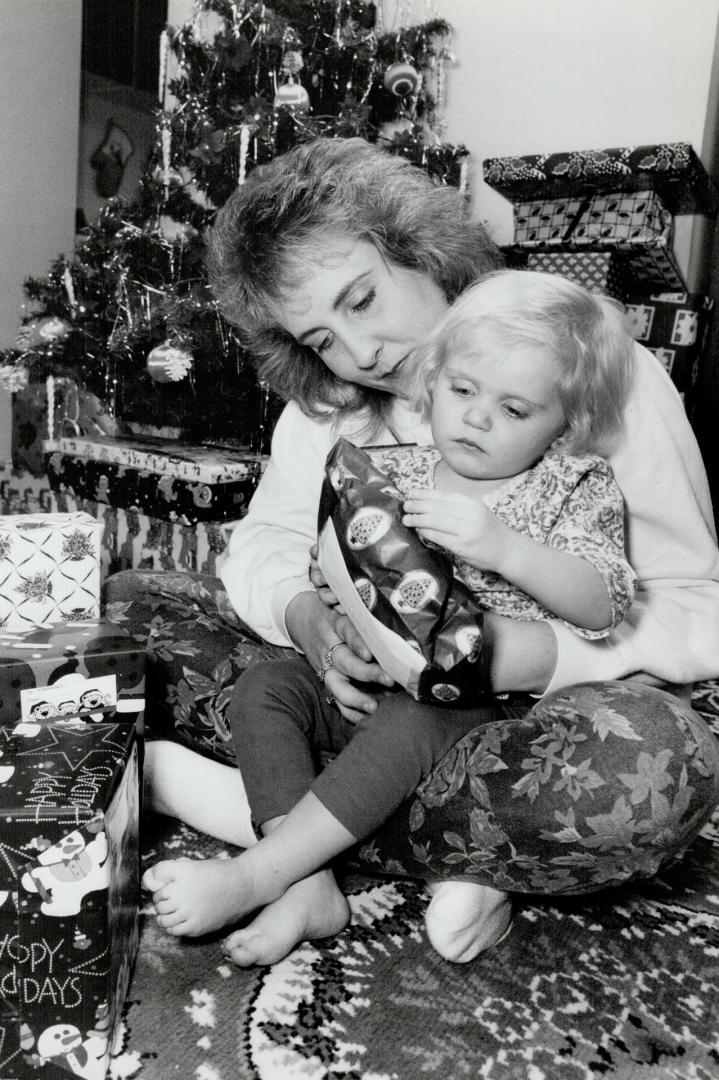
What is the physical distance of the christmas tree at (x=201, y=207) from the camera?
2400mm

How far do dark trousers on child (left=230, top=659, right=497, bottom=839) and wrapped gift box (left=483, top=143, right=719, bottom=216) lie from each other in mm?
1779

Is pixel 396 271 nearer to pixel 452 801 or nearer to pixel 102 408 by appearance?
pixel 452 801

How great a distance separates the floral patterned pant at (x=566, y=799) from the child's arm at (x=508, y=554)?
10 centimetres

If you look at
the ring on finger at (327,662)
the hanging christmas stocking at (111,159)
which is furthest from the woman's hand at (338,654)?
the hanging christmas stocking at (111,159)

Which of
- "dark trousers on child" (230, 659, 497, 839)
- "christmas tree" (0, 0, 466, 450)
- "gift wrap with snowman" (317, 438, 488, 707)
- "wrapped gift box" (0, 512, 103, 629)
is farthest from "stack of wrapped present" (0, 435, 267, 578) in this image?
"gift wrap with snowman" (317, 438, 488, 707)

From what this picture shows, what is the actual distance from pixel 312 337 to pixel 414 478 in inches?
9.2

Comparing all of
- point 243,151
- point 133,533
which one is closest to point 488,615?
point 133,533

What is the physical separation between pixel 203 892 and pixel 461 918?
255mm

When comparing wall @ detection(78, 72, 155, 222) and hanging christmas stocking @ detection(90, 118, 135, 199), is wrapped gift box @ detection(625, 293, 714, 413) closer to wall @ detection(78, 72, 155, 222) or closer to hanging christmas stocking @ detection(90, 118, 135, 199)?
wall @ detection(78, 72, 155, 222)

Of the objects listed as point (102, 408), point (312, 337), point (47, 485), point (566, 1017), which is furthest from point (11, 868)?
point (102, 408)

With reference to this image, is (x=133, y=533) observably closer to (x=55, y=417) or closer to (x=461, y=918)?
(x=55, y=417)

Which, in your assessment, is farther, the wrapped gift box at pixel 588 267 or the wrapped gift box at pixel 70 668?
the wrapped gift box at pixel 588 267

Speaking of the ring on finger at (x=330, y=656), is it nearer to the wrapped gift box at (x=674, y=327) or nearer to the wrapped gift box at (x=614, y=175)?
the wrapped gift box at (x=674, y=327)

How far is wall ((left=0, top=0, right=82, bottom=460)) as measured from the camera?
10.2ft
